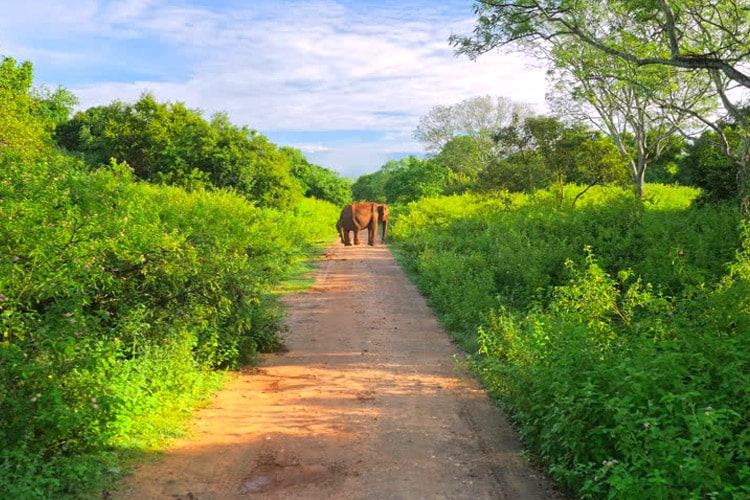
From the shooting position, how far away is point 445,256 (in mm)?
15555

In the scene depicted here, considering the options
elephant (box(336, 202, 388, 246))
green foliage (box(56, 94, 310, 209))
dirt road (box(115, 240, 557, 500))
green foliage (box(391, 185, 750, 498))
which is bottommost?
dirt road (box(115, 240, 557, 500))

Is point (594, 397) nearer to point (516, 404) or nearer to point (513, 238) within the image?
point (516, 404)

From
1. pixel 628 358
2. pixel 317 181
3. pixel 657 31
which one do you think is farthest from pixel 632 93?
pixel 317 181

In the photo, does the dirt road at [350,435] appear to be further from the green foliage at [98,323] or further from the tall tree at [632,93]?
the tall tree at [632,93]

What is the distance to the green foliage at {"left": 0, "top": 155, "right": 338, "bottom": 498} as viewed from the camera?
456 centimetres

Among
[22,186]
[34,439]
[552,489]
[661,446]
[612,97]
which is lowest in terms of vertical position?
[552,489]

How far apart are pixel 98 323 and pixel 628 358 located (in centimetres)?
479

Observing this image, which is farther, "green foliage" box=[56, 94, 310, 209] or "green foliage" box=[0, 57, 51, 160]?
"green foliage" box=[56, 94, 310, 209]

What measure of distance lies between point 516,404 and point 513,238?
29.7 feet

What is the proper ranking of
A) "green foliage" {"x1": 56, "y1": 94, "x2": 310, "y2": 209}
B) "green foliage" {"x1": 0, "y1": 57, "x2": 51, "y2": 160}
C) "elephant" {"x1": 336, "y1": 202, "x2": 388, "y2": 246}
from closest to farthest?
"green foliage" {"x1": 0, "y1": 57, "x2": 51, "y2": 160} < "green foliage" {"x1": 56, "y1": 94, "x2": 310, "y2": 209} < "elephant" {"x1": 336, "y1": 202, "x2": 388, "y2": 246}

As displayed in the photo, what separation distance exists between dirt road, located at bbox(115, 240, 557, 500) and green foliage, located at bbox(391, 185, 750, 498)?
0.44m

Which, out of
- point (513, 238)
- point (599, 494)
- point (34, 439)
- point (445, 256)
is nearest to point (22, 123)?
point (445, 256)

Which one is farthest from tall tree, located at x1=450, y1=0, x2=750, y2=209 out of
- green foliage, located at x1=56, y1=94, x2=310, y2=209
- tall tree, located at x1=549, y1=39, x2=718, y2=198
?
green foliage, located at x1=56, y1=94, x2=310, y2=209

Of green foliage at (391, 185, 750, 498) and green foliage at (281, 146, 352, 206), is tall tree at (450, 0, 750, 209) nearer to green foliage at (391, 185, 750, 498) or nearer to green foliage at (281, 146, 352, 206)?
green foliage at (391, 185, 750, 498)
